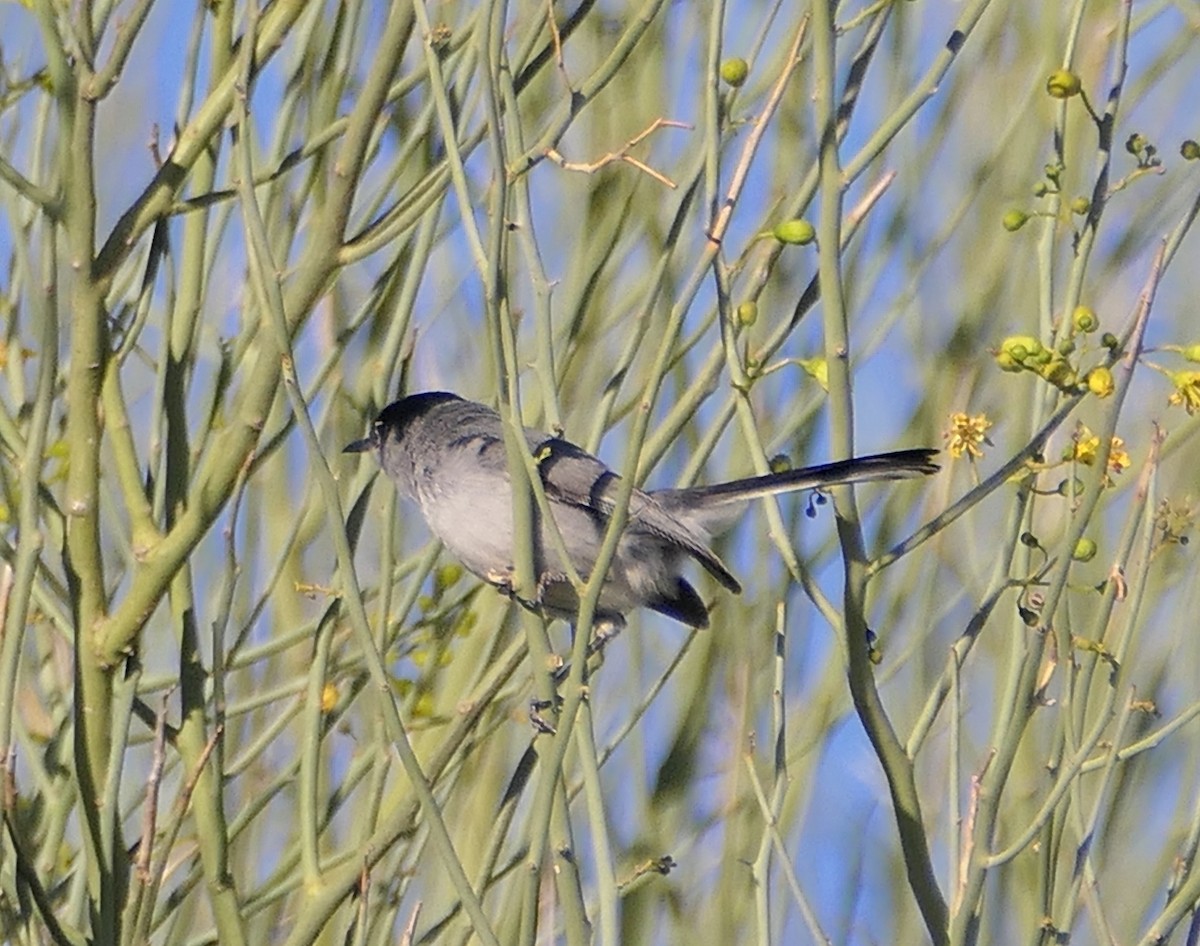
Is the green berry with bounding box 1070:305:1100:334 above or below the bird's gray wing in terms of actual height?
below

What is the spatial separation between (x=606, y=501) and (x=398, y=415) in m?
0.44

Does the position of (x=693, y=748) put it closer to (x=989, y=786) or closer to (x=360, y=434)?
(x=360, y=434)

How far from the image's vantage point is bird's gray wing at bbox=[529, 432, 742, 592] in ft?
9.72

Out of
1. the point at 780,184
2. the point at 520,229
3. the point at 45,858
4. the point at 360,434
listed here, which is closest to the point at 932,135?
the point at 780,184

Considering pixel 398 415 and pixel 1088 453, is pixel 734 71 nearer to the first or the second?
pixel 1088 453

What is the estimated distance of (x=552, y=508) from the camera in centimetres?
329

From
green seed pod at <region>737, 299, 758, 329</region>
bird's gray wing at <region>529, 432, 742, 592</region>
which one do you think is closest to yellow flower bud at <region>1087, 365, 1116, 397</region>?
green seed pod at <region>737, 299, 758, 329</region>

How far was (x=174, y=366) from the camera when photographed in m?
2.52

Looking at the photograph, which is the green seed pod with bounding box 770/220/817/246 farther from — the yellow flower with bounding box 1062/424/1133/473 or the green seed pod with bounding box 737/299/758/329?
the yellow flower with bounding box 1062/424/1133/473

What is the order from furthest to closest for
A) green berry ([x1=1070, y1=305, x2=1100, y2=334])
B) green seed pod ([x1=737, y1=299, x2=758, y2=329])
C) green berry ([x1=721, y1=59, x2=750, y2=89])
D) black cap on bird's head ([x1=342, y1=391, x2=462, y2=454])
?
black cap on bird's head ([x1=342, y1=391, x2=462, y2=454]) → green berry ([x1=721, y1=59, x2=750, y2=89]) → green seed pod ([x1=737, y1=299, x2=758, y2=329]) → green berry ([x1=1070, y1=305, x2=1100, y2=334])

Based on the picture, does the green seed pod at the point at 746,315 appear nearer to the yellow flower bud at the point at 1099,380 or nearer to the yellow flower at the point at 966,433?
the yellow flower at the point at 966,433

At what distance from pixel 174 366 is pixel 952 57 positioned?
122cm

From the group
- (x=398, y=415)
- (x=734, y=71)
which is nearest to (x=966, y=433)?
(x=734, y=71)

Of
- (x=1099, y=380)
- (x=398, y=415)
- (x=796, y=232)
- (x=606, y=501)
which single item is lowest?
(x=1099, y=380)
